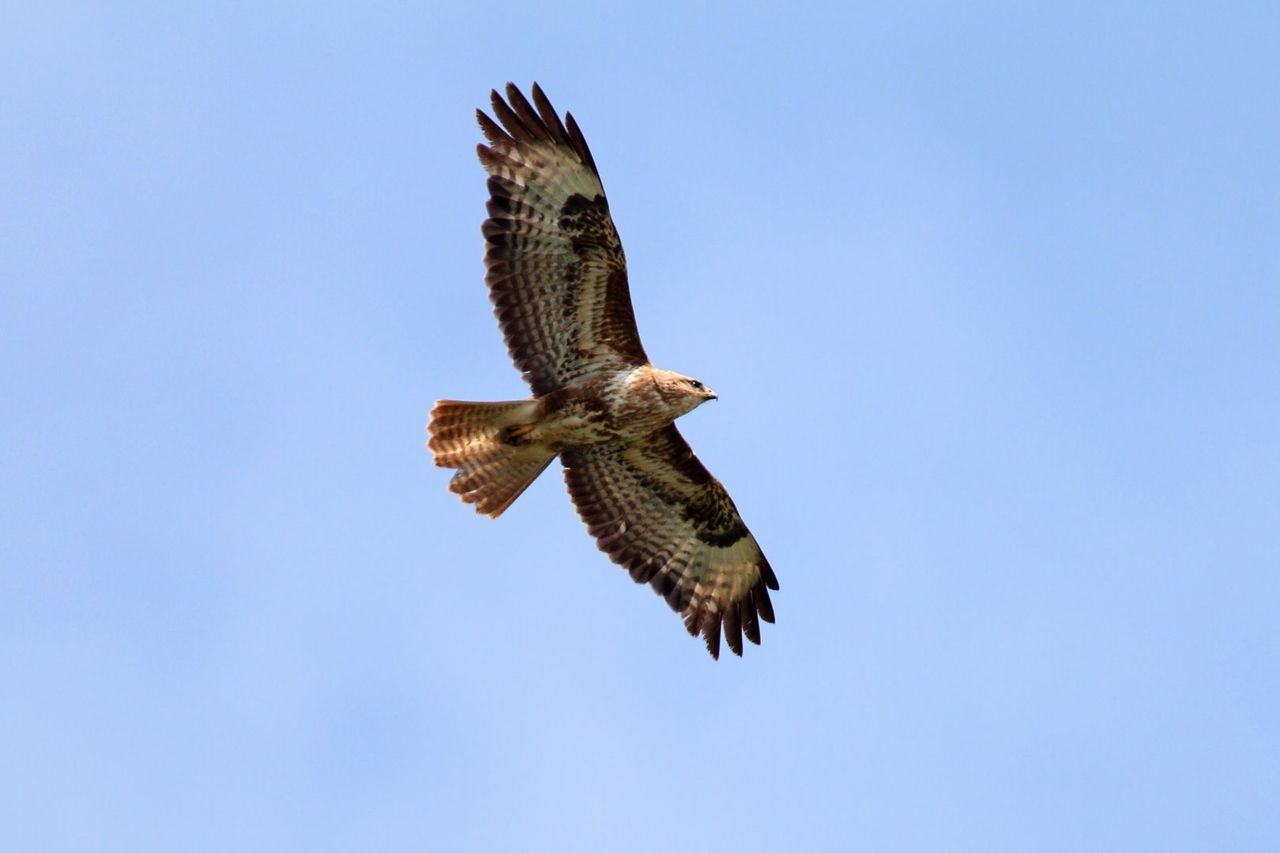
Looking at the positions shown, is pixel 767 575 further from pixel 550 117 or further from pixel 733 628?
pixel 550 117

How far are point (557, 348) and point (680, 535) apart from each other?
6.82 ft

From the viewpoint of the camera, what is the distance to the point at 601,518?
622 inches

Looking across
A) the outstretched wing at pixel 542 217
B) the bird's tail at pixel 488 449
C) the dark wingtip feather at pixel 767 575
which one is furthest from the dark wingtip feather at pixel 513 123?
the dark wingtip feather at pixel 767 575

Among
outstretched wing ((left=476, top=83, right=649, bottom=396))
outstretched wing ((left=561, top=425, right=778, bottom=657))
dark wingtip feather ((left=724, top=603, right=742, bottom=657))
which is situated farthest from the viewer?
dark wingtip feather ((left=724, top=603, right=742, bottom=657))

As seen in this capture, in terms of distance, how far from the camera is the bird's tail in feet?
48.4

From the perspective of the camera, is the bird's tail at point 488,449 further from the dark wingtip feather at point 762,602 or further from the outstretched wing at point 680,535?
the dark wingtip feather at point 762,602

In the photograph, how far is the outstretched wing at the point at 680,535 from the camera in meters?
15.6

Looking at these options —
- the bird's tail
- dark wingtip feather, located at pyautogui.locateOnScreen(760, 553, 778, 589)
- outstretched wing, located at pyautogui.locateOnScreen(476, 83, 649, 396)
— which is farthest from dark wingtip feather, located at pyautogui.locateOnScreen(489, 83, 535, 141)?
dark wingtip feather, located at pyautogui.locateOnScreen(760, 553, 778, 589)

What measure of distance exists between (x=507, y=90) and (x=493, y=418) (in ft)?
7.69

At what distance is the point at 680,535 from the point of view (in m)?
16.0

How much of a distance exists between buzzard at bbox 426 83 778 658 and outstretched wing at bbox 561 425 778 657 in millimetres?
28

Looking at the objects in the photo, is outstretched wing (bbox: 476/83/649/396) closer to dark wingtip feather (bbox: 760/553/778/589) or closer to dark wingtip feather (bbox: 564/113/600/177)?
dark wingtip feather (bbox: 564/113/600/177)

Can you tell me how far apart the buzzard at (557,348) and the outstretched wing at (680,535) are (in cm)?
3

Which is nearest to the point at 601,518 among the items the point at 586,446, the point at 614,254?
the point at 586,446
